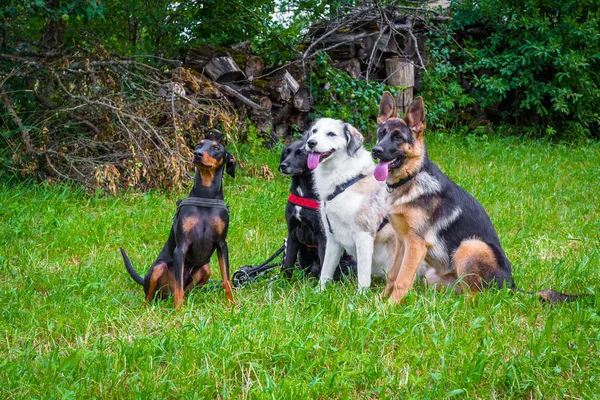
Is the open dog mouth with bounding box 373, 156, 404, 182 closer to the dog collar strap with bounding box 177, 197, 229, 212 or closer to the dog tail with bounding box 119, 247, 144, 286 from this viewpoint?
the dog collar strap with bounding box 177, 197, 229, 212

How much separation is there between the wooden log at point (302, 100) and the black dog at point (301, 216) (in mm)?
4712

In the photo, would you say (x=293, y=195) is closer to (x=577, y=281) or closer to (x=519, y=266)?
(x=519, y=266)

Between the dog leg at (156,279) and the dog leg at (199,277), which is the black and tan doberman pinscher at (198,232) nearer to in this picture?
the dog leg at (156,279)

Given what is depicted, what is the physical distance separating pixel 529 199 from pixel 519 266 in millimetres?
2724

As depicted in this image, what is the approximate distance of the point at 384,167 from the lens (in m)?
4.35

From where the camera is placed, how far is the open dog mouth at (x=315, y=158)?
4828 mm

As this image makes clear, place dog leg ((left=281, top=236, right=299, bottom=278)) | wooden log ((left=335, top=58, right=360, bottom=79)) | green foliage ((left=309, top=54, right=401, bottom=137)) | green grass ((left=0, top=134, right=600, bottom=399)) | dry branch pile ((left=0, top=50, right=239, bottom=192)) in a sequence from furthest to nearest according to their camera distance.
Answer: wooden log ((left=335, top=58, right=360, bottom=79))
green foliage ((left=309, top=54, right=401, bottom=137))
dry branch pile ((left=0, top=50, right=239, bottom=192))
dog leg ((left=281, top=236, right=299, bottom=278))
green grass ((left=0, top=134, right=600, bottom=399))

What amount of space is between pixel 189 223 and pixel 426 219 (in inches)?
65.6

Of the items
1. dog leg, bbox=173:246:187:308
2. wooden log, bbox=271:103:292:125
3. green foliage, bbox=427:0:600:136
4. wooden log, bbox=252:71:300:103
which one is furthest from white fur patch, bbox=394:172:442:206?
green foliage, bbox=427:0:600:136

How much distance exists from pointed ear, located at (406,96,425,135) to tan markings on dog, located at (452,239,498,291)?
85cm

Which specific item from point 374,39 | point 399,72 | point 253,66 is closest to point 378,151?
point 253,66

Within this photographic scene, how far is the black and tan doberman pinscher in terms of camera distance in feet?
15.0

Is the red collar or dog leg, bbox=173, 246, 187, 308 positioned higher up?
the red collar

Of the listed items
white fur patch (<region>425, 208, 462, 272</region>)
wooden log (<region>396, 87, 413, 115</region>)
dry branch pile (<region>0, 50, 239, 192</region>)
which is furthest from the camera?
wooden log (<region>396, 87, 413, 115</region>)
